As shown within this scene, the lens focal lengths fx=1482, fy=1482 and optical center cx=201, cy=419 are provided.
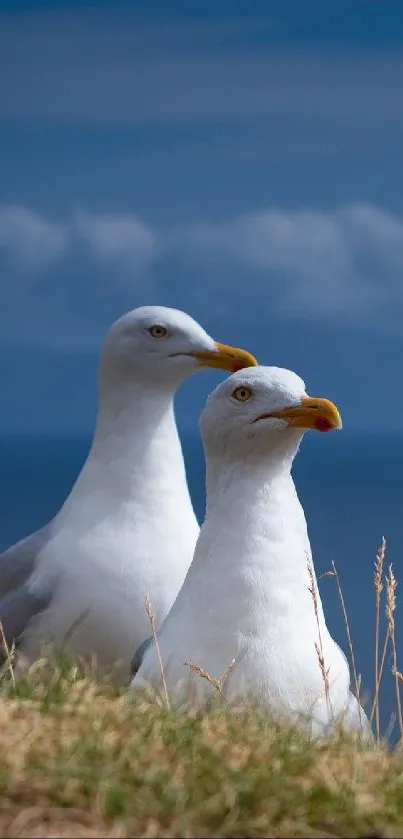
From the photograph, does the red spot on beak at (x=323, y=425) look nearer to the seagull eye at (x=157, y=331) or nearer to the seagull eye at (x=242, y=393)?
the seagull eye at (x=242, y=393)

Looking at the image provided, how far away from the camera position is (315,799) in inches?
178

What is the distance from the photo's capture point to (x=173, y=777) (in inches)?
176

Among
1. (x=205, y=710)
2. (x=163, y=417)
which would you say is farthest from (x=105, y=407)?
(x=205, y=710)

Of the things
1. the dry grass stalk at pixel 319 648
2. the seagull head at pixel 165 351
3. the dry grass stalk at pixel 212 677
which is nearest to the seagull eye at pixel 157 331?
the seagull head at pixel 165 351

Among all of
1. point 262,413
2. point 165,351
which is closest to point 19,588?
point 165,351

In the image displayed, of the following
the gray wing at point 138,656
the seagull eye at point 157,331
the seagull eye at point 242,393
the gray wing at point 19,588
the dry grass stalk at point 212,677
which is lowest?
the dry grass stalk at point 212,677

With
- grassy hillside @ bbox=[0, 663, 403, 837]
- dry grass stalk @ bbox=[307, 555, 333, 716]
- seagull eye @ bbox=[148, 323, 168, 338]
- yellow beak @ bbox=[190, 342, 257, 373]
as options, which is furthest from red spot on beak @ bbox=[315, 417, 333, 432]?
seagull eye @ bbox=[148, 323, 168, 338]

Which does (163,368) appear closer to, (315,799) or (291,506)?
(291,506)

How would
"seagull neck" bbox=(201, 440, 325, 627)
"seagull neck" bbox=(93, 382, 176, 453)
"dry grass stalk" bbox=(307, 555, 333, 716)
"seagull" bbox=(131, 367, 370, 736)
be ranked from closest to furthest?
"dry grass stalk" bbox=(307, 555, 333, 716) < "seagull" bbox=(131, 367, 370, 736) < "seagull neck" bbox=(201, 440, 325, 627) < "seagull neck" bbox=(93, 382, 176, 453)

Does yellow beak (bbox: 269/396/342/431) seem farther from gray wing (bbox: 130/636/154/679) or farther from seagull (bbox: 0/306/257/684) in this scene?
seagull (bbox: 0/306/257/684)

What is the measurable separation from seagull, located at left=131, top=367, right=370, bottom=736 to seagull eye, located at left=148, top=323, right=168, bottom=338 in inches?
64.3

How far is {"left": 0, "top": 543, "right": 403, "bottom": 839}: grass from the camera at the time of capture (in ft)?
14.0

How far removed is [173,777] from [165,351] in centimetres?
395

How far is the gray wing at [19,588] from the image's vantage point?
7973 millimetres
